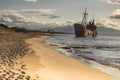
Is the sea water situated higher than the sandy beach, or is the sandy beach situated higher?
the sandy beach

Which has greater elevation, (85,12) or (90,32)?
(85,12)

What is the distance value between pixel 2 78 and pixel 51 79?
3.33 m

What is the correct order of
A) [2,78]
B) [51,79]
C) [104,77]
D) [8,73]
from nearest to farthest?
[2,78] → [8,73] → [51,79] → [104,77]

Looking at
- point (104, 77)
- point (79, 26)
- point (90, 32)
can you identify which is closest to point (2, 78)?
point (104, 77)

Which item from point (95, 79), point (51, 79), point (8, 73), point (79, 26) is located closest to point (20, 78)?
point (8, 73)

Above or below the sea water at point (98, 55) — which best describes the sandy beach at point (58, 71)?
above

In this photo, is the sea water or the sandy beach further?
the sea water

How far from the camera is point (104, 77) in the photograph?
17719 mm

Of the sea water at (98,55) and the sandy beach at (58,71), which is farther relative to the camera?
the sea water at (98,55)

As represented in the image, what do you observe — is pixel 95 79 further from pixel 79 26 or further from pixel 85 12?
pixel 85 12

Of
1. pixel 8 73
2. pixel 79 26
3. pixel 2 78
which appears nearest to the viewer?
pixel 2 78

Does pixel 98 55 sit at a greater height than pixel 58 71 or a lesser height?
lesser

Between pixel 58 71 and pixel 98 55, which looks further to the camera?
pixel 98 55

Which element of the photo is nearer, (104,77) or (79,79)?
(79,79)
